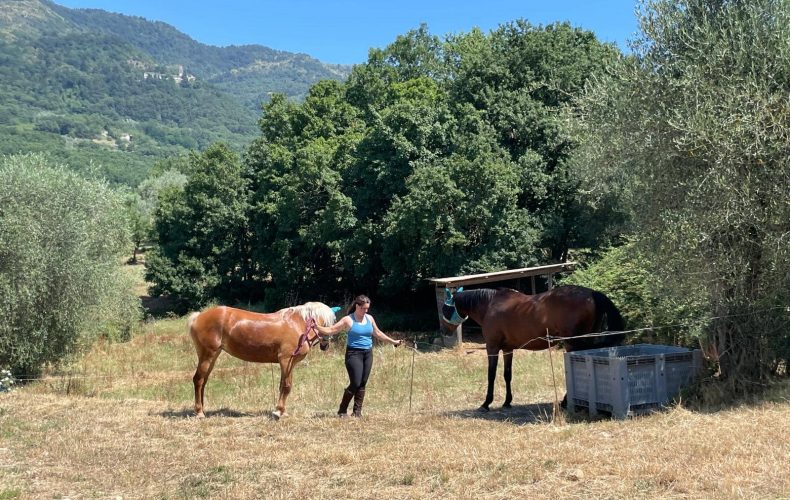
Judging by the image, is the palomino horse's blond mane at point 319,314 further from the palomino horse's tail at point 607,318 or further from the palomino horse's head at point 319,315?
the palomino horse's tail at point 607,318

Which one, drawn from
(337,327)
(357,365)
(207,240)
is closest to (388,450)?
(357,365)

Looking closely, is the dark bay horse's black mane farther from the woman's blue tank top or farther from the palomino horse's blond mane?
the palomino horse's blond mane

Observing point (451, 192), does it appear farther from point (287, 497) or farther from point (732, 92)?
point (287, 497)

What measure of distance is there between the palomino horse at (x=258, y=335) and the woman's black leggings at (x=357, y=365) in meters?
0.74

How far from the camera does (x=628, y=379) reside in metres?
9.27

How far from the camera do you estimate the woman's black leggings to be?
34.6ft

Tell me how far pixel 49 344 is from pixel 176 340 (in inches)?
421

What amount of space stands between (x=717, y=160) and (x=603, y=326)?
118 inches

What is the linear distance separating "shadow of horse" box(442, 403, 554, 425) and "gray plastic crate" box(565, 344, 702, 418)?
1.80 ft

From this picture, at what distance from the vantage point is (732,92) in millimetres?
9016

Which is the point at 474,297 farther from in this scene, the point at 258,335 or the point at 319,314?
the point at 258,335

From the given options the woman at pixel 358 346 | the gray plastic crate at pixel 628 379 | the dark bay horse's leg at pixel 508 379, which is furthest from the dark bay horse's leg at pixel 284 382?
the gray plastic crate at pixel 628 379

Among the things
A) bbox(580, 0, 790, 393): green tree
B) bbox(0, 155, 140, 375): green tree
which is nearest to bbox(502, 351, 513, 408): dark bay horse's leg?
bbox(580, 0, 790, 393): green tree

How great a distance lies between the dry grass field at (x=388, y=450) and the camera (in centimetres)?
659
